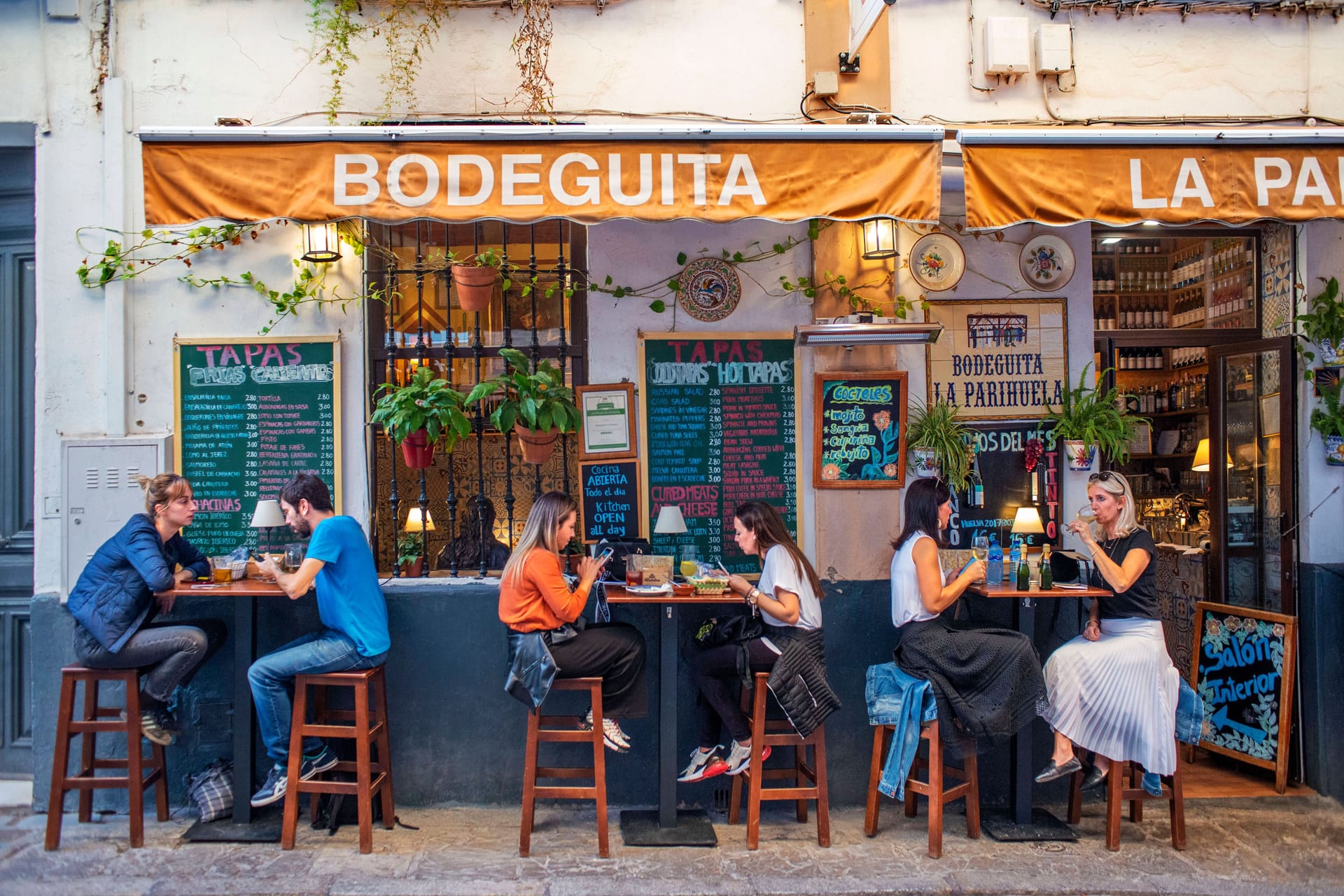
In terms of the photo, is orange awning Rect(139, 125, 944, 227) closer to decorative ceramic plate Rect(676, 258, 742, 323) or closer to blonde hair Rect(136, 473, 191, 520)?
decorative ceramic plate Rect(676, 258, 742, 323)

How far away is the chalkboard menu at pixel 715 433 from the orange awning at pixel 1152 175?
150 cm

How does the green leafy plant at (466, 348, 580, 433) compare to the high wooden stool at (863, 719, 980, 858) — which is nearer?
the high wooden stool at (863, 719, 980, 858)

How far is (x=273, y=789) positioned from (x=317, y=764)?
0.97 feet

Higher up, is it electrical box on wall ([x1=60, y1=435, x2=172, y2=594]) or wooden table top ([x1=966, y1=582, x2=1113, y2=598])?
electrical box on wall ([x1=60, y1=435, x2=172, y2=594])

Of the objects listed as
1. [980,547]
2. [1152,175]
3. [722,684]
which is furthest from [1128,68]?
[722,684]

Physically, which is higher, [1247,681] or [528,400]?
[528,400]

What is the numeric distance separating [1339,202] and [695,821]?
4.35 metres

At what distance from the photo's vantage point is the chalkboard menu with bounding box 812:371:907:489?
536cm

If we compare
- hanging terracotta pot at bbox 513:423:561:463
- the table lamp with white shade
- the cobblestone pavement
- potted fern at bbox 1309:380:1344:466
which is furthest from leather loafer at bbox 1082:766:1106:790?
the table lamp with white shade

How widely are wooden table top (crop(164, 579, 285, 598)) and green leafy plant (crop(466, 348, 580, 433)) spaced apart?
135 centimetres

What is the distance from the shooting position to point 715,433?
17.6 ft

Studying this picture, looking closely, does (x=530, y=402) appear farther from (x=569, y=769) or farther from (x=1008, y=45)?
(x=1008, y=45)

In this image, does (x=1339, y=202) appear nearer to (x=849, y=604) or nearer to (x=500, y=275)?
(x=849, y=604)

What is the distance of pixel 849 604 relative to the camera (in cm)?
525
